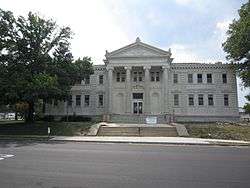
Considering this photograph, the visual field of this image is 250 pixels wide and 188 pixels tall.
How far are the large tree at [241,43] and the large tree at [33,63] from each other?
2153cm

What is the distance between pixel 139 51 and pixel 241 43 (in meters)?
14.4

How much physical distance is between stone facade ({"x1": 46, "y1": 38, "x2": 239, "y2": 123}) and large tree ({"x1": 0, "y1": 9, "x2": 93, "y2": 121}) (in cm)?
1016

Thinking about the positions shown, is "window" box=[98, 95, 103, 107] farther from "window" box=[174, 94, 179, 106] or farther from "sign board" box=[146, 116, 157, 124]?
"sign board" box=[146, 116, 157, 124]

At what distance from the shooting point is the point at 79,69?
3838 cm

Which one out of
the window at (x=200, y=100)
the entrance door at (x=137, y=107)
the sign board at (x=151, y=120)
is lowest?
the sign board at (x=151, y=120)

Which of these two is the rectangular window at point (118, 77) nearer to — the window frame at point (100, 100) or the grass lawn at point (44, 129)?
the window frame at point (100, 100)

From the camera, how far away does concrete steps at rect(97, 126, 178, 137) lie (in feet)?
101

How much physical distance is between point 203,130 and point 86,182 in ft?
77.4

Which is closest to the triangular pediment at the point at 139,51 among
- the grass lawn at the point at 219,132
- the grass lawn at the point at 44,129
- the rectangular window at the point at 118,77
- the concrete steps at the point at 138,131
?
the rectangular window at the point at 118,77

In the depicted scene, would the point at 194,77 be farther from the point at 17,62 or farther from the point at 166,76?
the point at 17,62

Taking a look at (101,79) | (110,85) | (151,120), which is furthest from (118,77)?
(151,120)

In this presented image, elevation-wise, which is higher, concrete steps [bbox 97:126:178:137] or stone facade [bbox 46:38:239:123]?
stone facade [bbox 46:38:239:123]

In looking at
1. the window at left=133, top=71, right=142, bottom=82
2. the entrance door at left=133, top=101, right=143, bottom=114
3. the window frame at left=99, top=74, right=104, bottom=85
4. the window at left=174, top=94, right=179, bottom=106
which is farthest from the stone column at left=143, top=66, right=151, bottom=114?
the window frame at left=99, top=74, right=104, bottom=85

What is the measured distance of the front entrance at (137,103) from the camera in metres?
48.7
